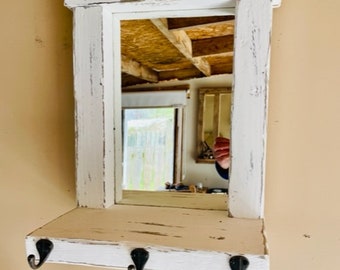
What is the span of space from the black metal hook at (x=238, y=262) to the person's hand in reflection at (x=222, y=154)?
0.20m

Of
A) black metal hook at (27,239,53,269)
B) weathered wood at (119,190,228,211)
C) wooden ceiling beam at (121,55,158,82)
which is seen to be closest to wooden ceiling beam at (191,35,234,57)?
wooden ceiling beam at (121,55,158,82)

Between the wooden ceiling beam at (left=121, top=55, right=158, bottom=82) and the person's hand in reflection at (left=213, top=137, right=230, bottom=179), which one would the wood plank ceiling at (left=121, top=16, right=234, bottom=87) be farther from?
the person's hand in reflection at (left=213, top=137, right=230, bottom=179)

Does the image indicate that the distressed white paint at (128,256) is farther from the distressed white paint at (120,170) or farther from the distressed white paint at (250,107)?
the distressed white paint at (250,107)

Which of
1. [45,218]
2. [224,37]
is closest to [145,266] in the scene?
[45,218]

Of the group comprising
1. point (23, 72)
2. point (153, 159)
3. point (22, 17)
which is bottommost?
point (153, 159)

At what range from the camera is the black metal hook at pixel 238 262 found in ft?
1.27

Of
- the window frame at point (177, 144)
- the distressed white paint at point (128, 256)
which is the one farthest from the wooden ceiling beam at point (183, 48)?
the distressed white paint at point (128, 256)

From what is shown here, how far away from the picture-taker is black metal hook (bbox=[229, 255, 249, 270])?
388 millimetres

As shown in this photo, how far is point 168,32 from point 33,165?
370 millimetres

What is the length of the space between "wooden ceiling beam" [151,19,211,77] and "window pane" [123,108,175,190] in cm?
12

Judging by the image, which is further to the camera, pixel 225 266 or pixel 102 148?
pixel 102 148

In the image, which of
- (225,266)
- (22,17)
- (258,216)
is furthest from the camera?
(22,17)

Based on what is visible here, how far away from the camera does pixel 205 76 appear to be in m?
0.72

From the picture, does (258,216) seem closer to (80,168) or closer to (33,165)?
(80,168)
